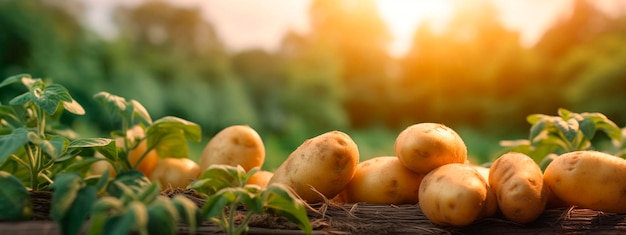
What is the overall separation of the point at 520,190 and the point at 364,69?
403 centimetres

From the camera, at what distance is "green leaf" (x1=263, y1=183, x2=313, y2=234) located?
0.81 metres

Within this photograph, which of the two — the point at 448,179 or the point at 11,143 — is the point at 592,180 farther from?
the point at 11,143

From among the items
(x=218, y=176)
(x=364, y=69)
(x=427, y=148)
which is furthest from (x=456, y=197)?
(x=364, y=69)

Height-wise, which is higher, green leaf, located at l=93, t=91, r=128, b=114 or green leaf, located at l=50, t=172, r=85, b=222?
green leaf, located at l=93, t=91, r=128, b=114

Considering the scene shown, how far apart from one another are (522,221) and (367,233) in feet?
0.88

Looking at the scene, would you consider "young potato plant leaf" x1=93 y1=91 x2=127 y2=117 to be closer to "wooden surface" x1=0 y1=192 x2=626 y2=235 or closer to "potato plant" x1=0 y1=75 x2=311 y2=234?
"potato plant" x1=0 y1=75 x2=311 y2=234

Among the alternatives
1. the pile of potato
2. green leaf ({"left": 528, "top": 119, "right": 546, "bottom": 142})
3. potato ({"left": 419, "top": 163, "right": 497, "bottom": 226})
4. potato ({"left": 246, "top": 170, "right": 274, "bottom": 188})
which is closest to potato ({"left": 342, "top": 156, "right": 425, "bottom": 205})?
the pile of potato

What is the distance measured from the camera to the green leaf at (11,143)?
86cm

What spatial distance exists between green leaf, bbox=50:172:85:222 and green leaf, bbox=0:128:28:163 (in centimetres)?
12

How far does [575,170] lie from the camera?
103cm

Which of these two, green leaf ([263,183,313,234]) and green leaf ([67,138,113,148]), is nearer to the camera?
green leaf ([263,183,313,234])

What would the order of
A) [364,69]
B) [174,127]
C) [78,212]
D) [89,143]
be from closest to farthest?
[78,212] < [89,143] < [174,127] < [364,69]

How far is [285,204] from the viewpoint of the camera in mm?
858

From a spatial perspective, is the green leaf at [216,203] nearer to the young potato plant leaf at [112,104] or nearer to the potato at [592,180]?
the young potato plant leaf at [112,104]
